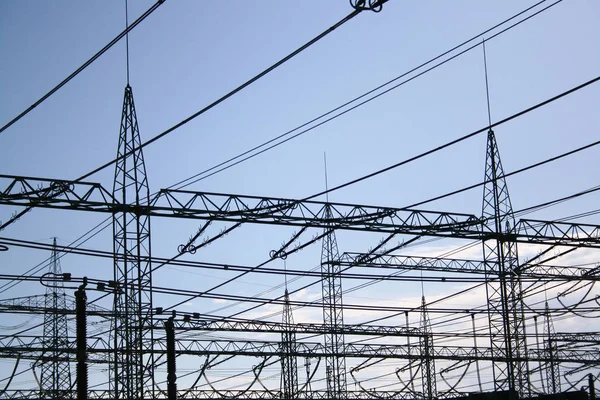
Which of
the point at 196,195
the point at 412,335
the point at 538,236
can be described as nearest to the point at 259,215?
the point at 196,195

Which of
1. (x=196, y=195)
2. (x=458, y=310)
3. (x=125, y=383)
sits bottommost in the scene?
(x=125, y=383)

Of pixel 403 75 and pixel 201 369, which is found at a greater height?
pixel 403 75

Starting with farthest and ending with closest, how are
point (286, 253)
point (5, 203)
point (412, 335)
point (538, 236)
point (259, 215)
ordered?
1. point (412, 335)
2. point (538, 236)
3. point (286, 253)
4. point (259, 215)
5. point (5, 203)

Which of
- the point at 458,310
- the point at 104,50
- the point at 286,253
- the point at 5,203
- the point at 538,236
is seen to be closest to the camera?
the point at 104,50

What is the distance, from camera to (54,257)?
4878 cm

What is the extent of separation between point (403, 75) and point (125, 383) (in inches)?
544

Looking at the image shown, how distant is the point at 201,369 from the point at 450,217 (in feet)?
56.2

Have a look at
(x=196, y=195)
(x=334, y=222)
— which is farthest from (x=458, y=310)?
(x=196, y=195)

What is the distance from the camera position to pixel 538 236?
3253 centimetres

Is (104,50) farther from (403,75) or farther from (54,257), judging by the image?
(54,257)

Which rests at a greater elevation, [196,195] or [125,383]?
[196,195]

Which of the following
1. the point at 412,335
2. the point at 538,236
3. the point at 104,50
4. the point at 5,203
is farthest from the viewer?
the point at 412,335

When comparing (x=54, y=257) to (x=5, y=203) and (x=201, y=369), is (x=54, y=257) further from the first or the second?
(x=5, y=203)

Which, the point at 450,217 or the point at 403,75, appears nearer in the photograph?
the point at 403,75
